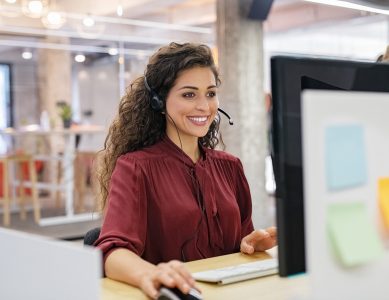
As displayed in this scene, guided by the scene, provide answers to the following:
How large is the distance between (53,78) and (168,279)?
30.1 feet

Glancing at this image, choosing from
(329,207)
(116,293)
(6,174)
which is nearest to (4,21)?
(6,174)

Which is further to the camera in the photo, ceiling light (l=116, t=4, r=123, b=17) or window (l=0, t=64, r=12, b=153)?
window (l=0, t=64, r=12, b=153)

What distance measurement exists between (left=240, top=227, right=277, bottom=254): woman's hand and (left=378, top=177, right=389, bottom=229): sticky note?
85 cm

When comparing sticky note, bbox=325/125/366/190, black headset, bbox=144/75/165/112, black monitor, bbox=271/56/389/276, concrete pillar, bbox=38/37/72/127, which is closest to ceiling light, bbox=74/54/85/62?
concrete pillar, bbox=38/37/72/127

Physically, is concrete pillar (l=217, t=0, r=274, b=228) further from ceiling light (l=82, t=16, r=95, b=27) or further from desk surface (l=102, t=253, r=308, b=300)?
desk surface (l=102, t=253, r=308, b=300)

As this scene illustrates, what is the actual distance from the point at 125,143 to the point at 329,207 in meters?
1.27

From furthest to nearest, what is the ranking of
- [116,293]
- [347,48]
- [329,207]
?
[347,48] → [116,293] → [329,207]

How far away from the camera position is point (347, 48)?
12.6 metres

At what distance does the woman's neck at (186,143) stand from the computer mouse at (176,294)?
830mm

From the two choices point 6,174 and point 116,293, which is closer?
point 116,293

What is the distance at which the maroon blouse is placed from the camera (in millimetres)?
1779

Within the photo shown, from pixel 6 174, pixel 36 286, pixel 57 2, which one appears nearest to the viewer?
pixel 36 286

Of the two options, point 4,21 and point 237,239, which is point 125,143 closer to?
point 237,239

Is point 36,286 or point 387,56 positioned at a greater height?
point 387,56
